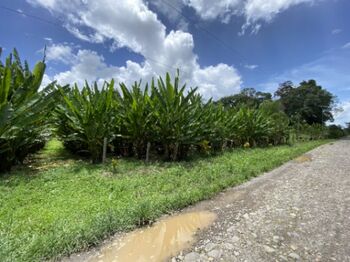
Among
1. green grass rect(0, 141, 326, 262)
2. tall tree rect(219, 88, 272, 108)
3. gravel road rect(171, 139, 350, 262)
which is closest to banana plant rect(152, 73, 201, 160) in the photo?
green grass rect(0, 141, 326, 262)

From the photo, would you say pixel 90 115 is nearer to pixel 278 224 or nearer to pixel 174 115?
pixel 174 115

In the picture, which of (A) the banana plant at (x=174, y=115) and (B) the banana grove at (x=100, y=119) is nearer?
(B) the banana grove at (x=100, y=119)

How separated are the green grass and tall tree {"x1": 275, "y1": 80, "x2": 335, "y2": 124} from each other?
4382 centimetres

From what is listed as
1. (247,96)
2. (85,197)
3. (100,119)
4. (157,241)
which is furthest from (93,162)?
(247,96)

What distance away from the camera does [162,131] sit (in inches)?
309

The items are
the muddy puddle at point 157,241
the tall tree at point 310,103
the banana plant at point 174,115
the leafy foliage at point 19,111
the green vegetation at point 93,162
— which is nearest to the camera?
the muddy puddle at point 157,241

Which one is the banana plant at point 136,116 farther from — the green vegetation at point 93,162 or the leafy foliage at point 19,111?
the leafy foliage at point 19,111

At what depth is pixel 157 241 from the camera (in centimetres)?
301

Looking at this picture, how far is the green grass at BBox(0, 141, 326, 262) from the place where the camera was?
2715 millimetres

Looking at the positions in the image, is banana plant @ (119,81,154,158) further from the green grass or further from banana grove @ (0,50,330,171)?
the green grass

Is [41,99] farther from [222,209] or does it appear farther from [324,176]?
[324,176]

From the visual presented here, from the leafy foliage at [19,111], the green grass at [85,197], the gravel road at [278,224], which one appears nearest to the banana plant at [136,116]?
the green grass at [85,197]

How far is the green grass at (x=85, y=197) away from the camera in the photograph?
8.91ft

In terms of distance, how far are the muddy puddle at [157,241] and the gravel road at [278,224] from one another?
0.51ft
